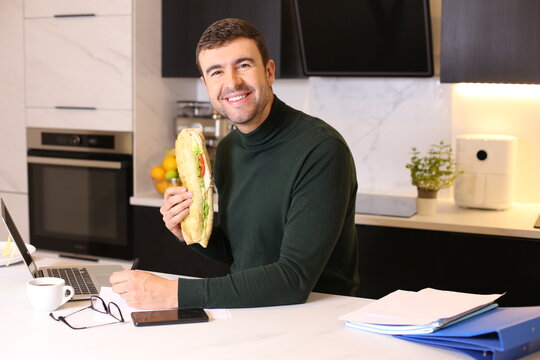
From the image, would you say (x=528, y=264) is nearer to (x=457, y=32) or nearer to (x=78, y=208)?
(x=457, y=32)

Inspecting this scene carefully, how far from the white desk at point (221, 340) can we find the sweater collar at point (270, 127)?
55cm

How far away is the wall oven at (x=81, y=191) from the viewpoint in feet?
11.9

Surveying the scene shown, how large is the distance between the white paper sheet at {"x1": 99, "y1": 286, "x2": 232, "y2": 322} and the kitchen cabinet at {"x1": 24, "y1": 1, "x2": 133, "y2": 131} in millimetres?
1855

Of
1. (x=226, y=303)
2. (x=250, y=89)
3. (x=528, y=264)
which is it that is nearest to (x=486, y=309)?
(x=226, y=303)

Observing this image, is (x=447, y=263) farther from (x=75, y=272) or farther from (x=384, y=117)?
(x=75, y=272)

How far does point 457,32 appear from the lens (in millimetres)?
3023

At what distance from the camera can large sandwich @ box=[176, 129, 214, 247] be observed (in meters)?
1.92

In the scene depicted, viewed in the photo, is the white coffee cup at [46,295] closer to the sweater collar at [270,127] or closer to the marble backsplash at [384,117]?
the sweater collar at [270,127]

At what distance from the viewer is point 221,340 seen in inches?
58.6

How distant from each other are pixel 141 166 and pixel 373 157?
3.81ft

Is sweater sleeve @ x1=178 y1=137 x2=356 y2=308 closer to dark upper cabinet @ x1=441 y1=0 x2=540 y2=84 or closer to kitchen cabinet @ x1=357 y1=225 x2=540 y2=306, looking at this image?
kitchen cabinet @ x1=357 y1=225 x2=540 y2=306

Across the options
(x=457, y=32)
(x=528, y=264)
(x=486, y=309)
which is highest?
(x=457, y=32)

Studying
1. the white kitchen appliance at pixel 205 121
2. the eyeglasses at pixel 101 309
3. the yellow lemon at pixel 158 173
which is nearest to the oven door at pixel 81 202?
the yellow lemon at pixel 158 173

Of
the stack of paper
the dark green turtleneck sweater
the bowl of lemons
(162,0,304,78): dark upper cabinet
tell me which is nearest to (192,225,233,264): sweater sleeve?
the dark green turtleneck sweater
